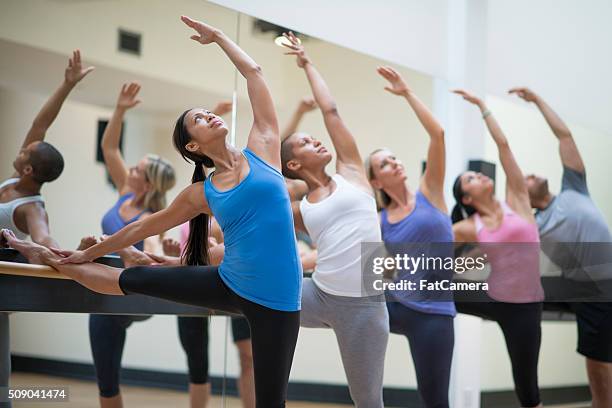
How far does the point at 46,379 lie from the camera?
12.9 feet

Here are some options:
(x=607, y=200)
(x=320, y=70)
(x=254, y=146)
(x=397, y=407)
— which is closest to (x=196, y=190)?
(x=254, y=146)

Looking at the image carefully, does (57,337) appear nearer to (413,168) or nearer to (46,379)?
(46,379)

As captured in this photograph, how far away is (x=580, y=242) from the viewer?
4621mm

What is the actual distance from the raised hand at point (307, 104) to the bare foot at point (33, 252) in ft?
6.08

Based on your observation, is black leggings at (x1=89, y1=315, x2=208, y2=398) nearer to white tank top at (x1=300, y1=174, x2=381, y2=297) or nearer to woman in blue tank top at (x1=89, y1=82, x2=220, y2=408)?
woman in blue tank top at (x1=89, y1=82, x2=220, y2=408)

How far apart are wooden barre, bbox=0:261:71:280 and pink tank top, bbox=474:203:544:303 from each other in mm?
2329

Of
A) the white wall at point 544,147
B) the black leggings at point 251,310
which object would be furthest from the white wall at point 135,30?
the white wall at point 544,147

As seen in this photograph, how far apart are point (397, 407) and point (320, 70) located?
2.20 metres

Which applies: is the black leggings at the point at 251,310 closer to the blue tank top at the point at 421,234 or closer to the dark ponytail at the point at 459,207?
the blue tank top at the point at 421,234

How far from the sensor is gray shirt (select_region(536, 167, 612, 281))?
15.0ft

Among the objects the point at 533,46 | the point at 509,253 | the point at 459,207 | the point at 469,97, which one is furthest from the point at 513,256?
the point at 533,46

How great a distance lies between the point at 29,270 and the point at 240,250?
2.64 ft

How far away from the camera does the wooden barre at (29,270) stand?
2.81 m

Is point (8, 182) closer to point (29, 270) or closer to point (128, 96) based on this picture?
point (29, 270)
